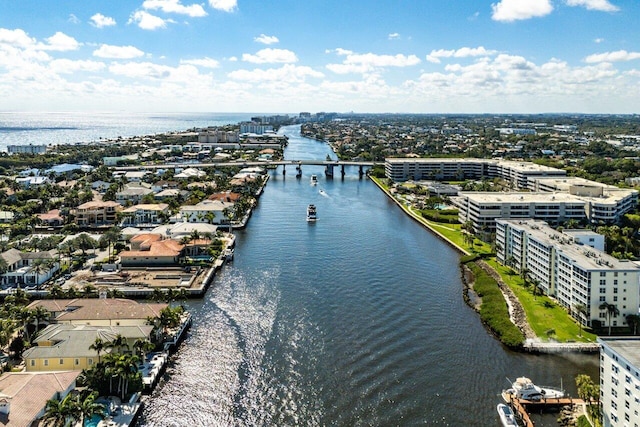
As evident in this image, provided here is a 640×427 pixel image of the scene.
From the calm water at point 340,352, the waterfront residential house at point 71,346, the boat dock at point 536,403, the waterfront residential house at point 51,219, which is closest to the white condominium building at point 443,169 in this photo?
the calm water at point 340,352

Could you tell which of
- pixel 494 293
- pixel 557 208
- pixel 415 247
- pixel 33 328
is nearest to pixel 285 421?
pixel 33 328

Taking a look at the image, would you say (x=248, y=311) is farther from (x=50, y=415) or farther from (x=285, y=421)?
(x=50, y=415)

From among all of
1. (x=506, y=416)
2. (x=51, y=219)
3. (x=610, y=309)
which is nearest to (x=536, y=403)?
(x=506, y=416)

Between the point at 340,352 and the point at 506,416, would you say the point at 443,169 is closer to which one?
the point at 340,352

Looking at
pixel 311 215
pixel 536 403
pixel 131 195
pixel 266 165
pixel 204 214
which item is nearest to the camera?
pixel 536 403

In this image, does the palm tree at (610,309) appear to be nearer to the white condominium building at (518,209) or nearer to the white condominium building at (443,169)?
the white condominium building at (518,209)
